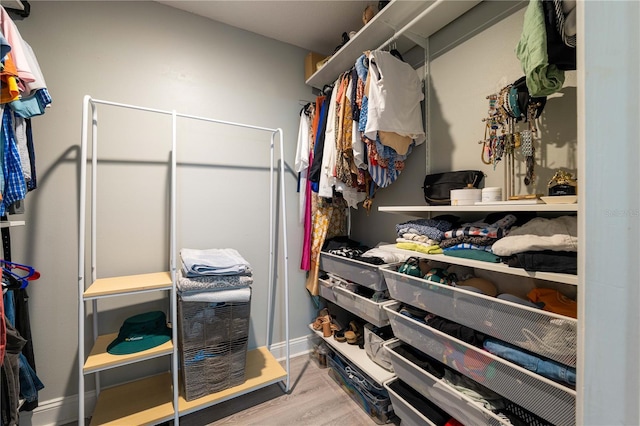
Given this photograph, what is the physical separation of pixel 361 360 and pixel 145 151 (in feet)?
6.26

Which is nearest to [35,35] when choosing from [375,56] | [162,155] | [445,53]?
[162,155]

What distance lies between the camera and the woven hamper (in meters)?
1.43

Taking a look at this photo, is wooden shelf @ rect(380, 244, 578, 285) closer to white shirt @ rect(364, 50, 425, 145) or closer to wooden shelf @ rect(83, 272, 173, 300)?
white shirt @ rect(364, 50, 425, 145)

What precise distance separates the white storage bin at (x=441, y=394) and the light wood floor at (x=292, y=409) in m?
0.47

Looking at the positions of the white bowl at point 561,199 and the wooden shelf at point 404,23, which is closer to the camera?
the white bowl at point 561,199

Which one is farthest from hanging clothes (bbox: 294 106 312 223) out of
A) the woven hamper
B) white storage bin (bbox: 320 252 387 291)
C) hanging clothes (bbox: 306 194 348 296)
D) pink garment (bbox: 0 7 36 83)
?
pink garment (bbox: 0 7 36 83)

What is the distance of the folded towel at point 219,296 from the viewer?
141 centimetres

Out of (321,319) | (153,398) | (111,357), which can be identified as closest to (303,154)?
(321,319)

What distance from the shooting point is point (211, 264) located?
1.46 meters

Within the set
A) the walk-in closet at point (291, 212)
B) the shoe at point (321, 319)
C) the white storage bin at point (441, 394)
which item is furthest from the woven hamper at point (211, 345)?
the white storage bin at point (441, 394)

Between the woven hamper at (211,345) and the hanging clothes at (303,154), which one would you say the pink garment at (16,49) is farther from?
the hanging clothes at (303,154)

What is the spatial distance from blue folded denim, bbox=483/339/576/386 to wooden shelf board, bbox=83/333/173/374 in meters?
1.48

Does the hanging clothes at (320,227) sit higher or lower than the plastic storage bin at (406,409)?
higher

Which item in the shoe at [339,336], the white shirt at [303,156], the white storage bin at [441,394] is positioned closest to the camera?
the white storage bin at [441,394]
